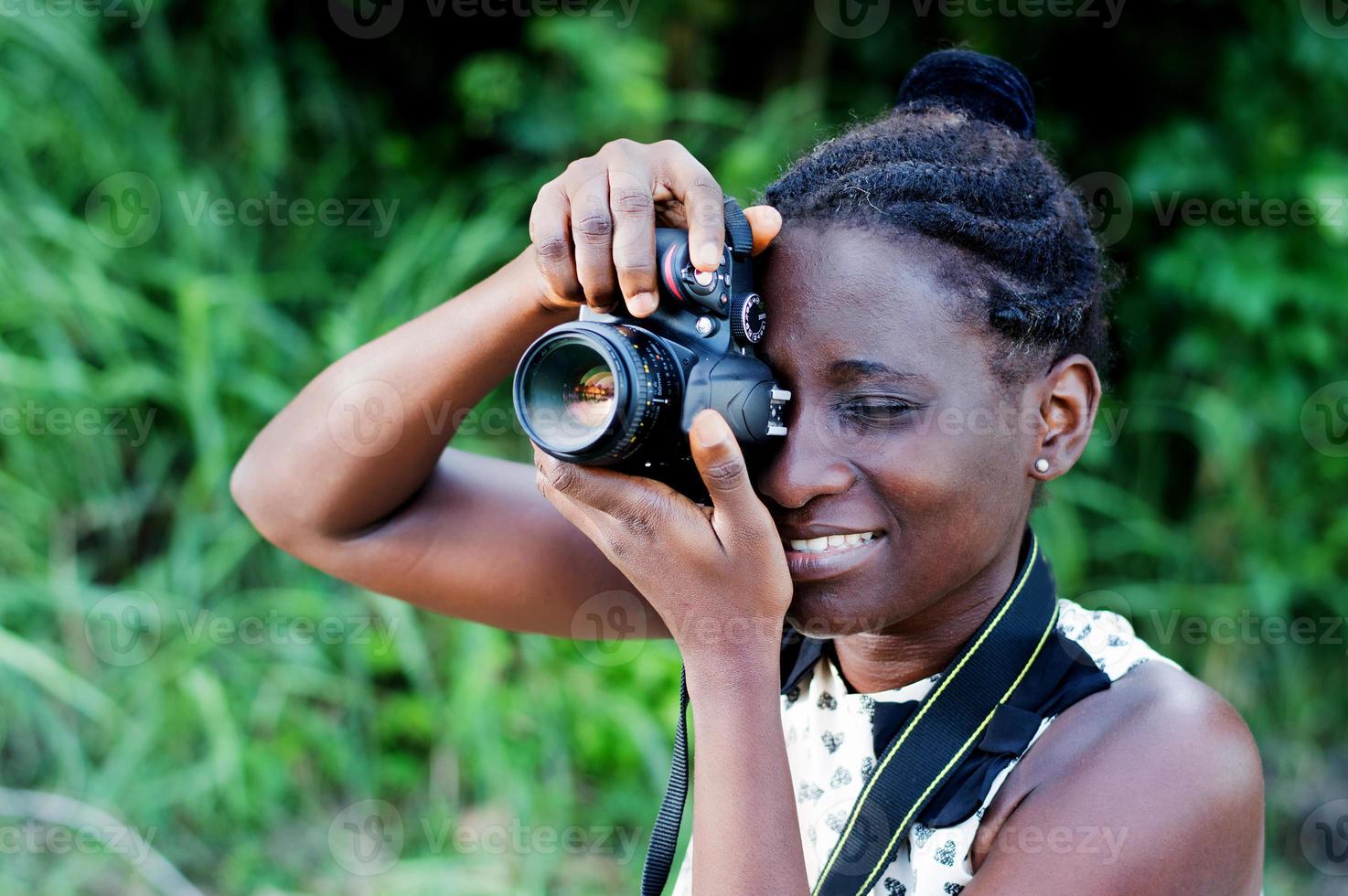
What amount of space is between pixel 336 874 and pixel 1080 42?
12.4 ft

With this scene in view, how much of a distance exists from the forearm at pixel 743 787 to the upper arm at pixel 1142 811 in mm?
235

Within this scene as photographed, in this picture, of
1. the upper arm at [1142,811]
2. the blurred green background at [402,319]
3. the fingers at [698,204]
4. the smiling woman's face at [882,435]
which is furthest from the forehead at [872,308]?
the blurred green background at [402,319]

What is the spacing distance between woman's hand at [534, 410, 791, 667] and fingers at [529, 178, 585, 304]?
24 centimetres

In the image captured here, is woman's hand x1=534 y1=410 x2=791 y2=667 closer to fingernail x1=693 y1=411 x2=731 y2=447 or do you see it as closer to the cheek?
fingernail x1=693 y1=411 x2=731 y2=447

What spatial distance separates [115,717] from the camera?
11.2ft

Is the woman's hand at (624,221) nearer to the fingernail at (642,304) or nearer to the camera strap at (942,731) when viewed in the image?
the fingernail at (642,304)

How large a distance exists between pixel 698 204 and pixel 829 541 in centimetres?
45

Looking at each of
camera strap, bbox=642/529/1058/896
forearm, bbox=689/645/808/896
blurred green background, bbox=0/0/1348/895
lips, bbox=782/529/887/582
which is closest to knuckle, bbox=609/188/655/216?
lips, bbox=782/529/887/582

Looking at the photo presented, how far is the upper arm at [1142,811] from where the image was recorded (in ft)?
4.56

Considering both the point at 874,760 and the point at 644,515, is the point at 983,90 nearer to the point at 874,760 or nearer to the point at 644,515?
the point at 644,515

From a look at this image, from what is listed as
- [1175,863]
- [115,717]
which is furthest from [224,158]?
[1175,863]

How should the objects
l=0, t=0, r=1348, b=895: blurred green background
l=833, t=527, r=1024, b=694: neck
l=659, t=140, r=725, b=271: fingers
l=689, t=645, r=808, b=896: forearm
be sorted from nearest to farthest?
l=689, t=645, r=808, b=896: forearm → l=659, t=140, r=725, b=271: fingers → l=833, t=527, r=1024, b=694: neck → l=0, t=0, r=1348, b=895: blurred green background

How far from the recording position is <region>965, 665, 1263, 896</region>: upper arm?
4.56 feet

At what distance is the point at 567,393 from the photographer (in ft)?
5.06
